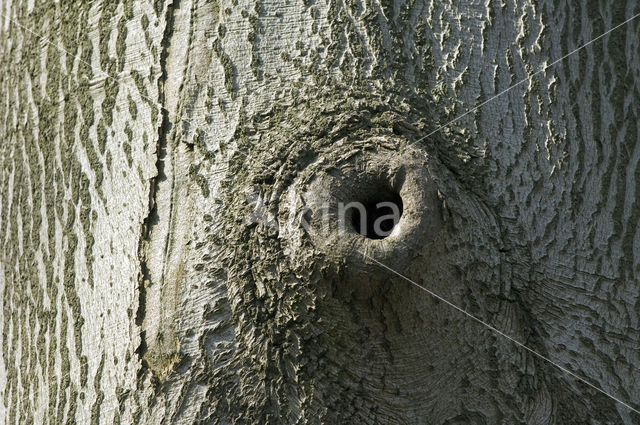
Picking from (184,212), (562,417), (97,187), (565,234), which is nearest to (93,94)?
(97,187)

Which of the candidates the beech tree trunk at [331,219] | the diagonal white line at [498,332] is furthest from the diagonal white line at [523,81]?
the diagonal white line at [498,332]

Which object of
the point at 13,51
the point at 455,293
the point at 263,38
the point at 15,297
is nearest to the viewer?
the point at 455,293

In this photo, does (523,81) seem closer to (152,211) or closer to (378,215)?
(378,215)

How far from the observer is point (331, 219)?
3.30 feet

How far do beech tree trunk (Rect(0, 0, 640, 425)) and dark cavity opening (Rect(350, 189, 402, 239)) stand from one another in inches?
0.4

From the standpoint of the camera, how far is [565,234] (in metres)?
1.11

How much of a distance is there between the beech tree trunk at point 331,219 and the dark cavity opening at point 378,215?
10 mm

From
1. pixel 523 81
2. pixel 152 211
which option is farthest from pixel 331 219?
pixel 523 81

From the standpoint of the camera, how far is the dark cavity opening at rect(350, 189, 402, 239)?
104 centimetres

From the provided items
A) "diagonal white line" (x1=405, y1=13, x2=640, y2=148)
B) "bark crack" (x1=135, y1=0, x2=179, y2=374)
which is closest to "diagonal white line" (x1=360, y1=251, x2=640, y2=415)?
"diagonal white line" (x1=405, y1=13, x2=640, y2=148)

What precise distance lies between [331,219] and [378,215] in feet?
0.29

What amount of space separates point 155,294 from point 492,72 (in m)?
0.62

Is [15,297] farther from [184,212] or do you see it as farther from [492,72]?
[492,72]

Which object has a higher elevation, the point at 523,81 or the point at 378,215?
the point at 523,81
